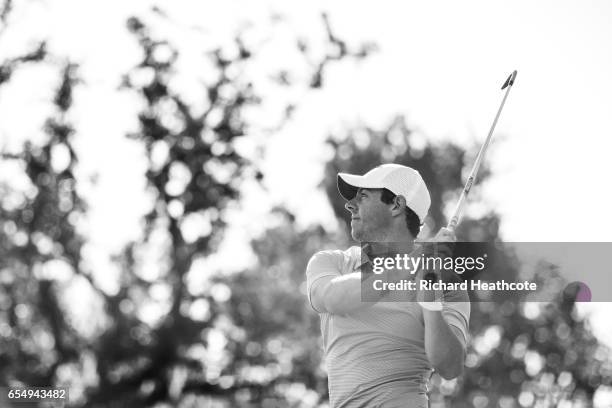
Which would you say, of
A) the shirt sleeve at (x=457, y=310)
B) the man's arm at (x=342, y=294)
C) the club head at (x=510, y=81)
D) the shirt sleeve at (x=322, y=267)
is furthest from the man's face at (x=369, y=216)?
the club head at (x=510, y=81)

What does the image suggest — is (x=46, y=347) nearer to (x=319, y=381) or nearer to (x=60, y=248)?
(x=60, y=248)

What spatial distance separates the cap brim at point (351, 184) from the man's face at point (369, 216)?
0.03m

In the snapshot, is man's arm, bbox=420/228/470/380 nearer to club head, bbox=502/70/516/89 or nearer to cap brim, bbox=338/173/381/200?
cap brim, bbox=338/173/381/200

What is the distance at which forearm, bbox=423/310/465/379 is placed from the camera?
3.60m

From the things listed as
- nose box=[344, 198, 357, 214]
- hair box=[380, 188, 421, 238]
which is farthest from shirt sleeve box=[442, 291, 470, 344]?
nose box=[344, 198, 357, 214]

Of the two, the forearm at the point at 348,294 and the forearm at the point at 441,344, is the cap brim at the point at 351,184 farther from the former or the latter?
the forearm at the point at 441,344

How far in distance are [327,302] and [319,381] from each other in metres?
22.2

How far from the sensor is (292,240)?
27203 mm

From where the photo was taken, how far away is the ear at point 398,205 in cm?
414

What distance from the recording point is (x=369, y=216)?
13.6 feet

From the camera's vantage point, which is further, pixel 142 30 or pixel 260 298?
pixel 260 298

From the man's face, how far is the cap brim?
1.1 inches

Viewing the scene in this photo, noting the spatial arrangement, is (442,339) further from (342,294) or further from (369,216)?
(369,216)

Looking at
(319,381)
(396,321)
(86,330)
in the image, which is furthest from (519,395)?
(396,321)
